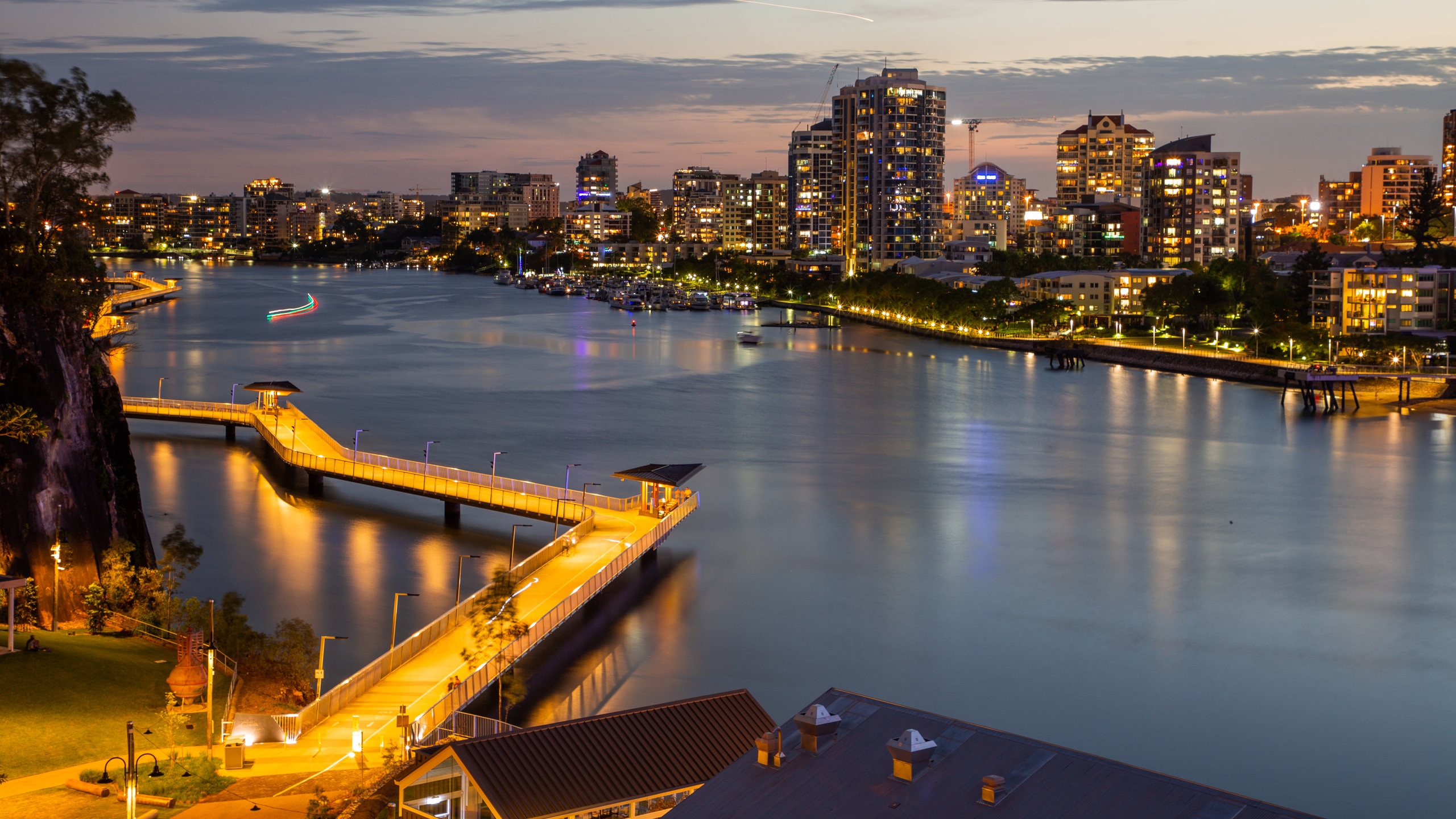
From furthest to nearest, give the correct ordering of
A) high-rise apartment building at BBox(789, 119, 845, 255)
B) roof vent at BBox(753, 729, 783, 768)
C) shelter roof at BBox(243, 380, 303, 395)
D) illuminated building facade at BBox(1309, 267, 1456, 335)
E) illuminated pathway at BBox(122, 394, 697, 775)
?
1. high-rise apartment building at BBox(789, 119, 845, 255)
2. illuminated building facade at BBox(1309, 267, 1456, 335)
3. shelter roof at BBox(243, 380, 303, 395)
4. illuminated pathway at BBox(122, 394, 697, 775)
5. roof vent at BBox(753, 729, 783, 768)

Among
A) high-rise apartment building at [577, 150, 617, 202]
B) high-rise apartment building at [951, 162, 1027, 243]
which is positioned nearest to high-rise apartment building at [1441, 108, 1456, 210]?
high-rise apartment building at [951, 162, 1027, 243]

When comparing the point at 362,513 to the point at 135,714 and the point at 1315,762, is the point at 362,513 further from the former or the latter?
the point at 1315,762

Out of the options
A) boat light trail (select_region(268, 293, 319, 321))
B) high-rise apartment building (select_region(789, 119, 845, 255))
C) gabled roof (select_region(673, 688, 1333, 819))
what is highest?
high-rise apartment building (select_region(789, 119, 845, 255))

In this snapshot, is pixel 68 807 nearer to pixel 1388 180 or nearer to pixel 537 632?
pixel 537 632

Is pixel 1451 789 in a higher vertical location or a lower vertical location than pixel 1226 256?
lower

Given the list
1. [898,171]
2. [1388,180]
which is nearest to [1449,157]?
[1388,180]

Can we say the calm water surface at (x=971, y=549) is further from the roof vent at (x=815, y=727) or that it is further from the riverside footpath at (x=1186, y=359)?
the roof vent at (x=815, y=727)

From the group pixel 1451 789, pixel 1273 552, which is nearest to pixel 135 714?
pixel 1451 789

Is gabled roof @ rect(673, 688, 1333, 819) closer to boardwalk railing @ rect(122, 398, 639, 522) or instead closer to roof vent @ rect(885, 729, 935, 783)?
roof vent @ rect(885, 729, 935, 783)
